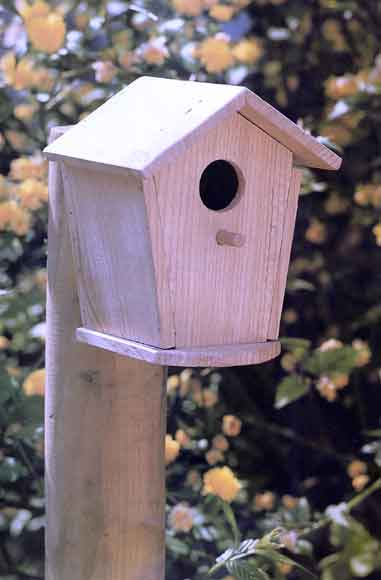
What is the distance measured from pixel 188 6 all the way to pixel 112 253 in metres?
0.80

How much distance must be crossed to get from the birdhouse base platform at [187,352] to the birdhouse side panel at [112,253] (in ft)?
0.08

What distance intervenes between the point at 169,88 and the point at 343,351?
833mm

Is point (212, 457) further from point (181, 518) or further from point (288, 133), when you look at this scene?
point (288, 133)

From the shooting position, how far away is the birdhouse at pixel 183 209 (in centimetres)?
116

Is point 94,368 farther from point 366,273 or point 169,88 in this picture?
point 366,273

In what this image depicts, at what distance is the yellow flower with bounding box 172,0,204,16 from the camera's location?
6.05 feet

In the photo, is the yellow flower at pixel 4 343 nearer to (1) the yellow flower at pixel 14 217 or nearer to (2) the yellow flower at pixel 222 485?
(1) the yellow flower at pixel 14 217

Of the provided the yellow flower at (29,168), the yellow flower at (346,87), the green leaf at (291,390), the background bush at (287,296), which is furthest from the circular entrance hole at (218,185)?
the yellow flower at (346,87)

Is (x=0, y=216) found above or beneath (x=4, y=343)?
above

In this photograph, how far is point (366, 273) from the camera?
8.55 feet

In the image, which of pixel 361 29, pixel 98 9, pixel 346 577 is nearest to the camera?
pixel 98 9

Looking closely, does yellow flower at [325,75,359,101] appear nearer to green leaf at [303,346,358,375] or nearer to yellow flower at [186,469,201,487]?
green leaf at [303,346,358,375]

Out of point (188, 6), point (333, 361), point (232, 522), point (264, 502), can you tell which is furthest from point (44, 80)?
point (264, 502)

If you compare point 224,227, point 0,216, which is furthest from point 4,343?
point 224,227
